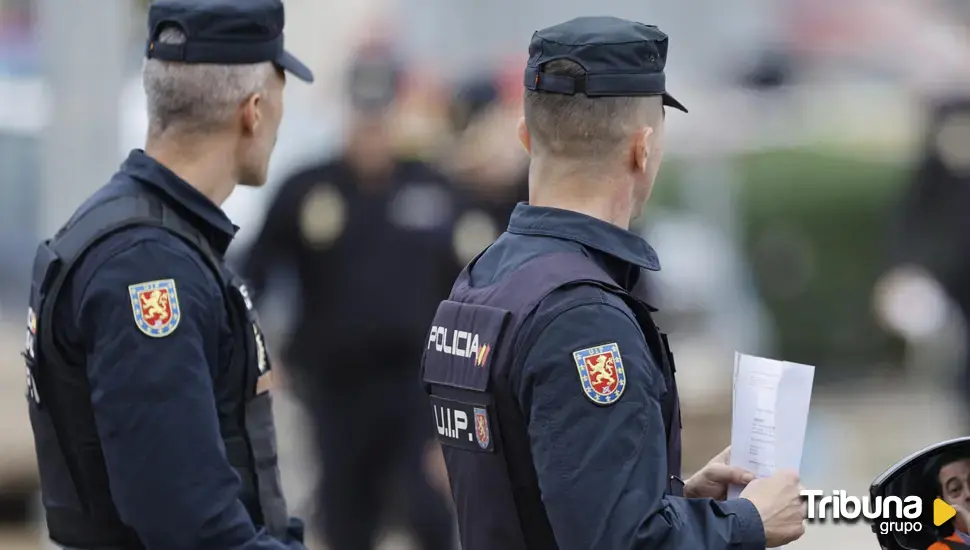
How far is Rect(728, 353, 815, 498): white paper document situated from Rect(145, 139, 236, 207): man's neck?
1.12 metres

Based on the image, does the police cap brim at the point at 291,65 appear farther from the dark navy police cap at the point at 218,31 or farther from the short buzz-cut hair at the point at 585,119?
the short buzz-cut hair at the point at 585,119

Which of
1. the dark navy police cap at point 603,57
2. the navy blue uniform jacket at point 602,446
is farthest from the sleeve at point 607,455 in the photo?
the dark navy police cap at point 603,57

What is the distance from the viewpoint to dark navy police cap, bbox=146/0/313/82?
10.2ft

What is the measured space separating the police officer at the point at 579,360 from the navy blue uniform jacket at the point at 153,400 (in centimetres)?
41

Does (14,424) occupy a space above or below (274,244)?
below

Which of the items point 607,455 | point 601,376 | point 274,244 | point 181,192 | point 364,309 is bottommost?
point 364,309

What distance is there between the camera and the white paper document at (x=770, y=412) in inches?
97.7

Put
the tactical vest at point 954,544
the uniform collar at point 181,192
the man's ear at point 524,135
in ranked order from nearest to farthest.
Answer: the tactical vest at point 954,544
the man's ear at point 524,135
the uniform collar at point 181,192

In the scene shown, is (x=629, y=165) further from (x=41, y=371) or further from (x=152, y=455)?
(x=41, y=371)

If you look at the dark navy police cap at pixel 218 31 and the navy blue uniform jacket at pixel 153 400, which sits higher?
the dark navy police cap at pixel 218 31

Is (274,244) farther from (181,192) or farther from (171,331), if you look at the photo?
(171,331)

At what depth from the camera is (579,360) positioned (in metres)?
2.36

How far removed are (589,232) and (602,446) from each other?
0.39m

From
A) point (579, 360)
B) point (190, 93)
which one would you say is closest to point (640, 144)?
point (579, 360)
